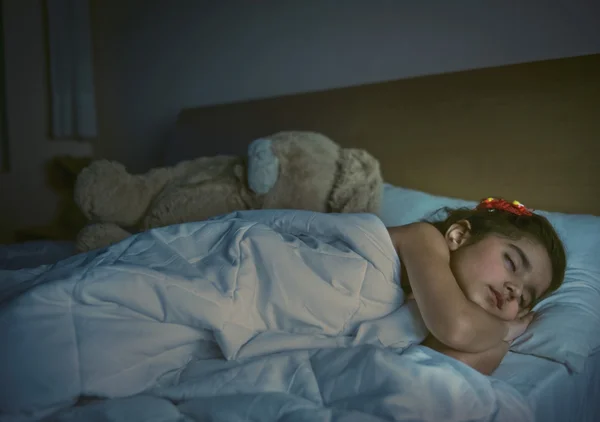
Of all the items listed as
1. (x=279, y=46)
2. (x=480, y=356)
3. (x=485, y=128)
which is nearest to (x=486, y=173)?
(x=485, y=128)

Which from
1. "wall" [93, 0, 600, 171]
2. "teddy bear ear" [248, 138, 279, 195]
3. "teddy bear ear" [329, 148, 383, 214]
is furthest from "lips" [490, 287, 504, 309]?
"wall" [93, 0, 600, 171]

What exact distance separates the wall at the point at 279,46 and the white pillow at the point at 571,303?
50 centimetres

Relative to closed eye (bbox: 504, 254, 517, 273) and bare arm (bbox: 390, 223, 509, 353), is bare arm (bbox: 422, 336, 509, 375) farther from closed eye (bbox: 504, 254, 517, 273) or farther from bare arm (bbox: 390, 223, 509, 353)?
closed eye (bbox: 504, 254, 517, 273)

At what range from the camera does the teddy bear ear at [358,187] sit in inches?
55.1

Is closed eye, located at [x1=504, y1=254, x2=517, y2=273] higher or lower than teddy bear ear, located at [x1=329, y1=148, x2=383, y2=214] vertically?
lower

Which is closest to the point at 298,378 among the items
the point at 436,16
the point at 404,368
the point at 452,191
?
the point at 404,368

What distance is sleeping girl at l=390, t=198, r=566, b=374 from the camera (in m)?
0.87

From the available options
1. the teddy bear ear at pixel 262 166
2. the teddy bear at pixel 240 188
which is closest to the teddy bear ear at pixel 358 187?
the teddy bear at pixel 240 188

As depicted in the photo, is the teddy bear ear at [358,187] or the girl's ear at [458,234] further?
the teddy bear ear at [358,187]

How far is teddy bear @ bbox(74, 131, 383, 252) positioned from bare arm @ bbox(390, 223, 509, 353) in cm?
44

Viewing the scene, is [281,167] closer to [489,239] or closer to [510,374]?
[489,239]

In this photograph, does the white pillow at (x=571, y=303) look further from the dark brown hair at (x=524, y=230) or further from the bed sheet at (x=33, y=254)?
the bed sheet at (x=33, y=254)

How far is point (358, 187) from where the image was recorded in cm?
141

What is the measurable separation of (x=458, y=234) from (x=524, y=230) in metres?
0.13
